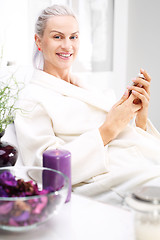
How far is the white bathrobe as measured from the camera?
1.34 meters

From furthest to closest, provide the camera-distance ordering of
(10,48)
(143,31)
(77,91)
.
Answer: (143,31) → (10,48) → (77,91)

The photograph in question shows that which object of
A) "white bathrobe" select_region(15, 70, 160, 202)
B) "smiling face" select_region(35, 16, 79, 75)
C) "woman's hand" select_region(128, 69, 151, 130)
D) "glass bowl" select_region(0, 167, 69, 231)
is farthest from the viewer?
"smiling face" select_region(35, 16, 79, 75)

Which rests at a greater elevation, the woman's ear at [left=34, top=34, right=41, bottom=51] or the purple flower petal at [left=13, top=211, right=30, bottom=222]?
the woman's ear at [left=34, top=34, right=41, bottom=51]

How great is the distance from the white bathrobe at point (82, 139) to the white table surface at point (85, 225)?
1.21ft

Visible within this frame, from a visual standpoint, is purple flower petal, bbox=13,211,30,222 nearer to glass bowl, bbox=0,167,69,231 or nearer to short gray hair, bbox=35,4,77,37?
glass bowl, bbox=0,167,69,231

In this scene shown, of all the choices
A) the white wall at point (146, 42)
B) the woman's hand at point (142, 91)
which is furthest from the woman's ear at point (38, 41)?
the white wall at point (146, 42)

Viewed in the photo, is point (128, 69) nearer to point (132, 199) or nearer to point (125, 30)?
point (125, 30)

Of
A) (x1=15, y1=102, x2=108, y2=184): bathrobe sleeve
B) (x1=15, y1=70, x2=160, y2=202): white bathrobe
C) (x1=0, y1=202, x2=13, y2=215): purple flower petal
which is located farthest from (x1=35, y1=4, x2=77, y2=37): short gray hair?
(x1=0, y1=202, x2=13, y2=215): purple flower petal

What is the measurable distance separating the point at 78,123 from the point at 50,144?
0.70 feet

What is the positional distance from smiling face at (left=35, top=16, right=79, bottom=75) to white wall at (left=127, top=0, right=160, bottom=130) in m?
2.03

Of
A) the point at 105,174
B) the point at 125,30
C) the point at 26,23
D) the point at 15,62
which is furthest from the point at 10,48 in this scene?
the point at 125,30

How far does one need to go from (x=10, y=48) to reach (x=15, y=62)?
0.34ft

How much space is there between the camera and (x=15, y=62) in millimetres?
2361

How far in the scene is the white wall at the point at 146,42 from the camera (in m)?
3.51
